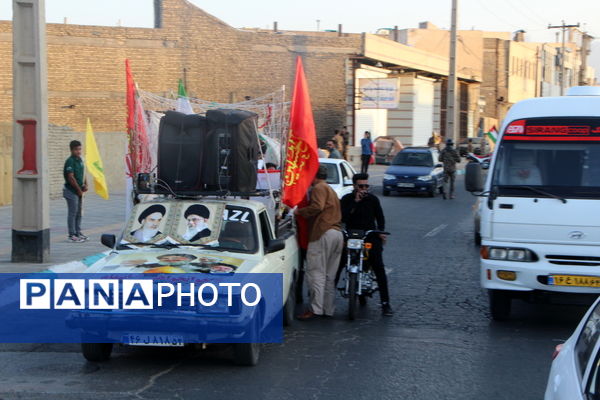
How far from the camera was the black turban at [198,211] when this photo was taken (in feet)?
29.0

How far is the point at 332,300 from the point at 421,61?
145 ft

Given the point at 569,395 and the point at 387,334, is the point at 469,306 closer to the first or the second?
the point at 387,334

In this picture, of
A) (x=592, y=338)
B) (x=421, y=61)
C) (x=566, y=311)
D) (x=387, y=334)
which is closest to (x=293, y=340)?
(x=387, y=334)

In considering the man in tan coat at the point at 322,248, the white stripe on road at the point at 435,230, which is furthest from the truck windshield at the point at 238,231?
the white stripe on road at the point at 435,230

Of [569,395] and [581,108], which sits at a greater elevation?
[581,108]

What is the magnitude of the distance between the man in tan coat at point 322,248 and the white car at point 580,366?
212 inches

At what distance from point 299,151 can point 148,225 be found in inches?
91.7

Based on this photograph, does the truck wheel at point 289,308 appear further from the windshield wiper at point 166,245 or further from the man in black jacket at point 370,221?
the windshield wiper at point 166,245

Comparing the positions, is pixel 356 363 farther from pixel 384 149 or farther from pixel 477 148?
pixel 384 149

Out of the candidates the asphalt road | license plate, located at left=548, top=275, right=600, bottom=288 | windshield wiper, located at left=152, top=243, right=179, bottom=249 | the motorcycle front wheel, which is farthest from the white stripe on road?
windshield wiper, located at left=152, top=243, right=179, bottom=249

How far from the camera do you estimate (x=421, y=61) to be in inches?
2074

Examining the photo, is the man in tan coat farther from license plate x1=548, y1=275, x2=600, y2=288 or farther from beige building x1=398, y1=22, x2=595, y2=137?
beige building x1=398, y1=22, x2=595, y2=137

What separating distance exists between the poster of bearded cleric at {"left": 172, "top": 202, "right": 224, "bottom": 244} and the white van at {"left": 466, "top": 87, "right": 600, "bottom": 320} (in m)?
3.05

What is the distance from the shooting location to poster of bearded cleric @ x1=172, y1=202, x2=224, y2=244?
863 centimetres
